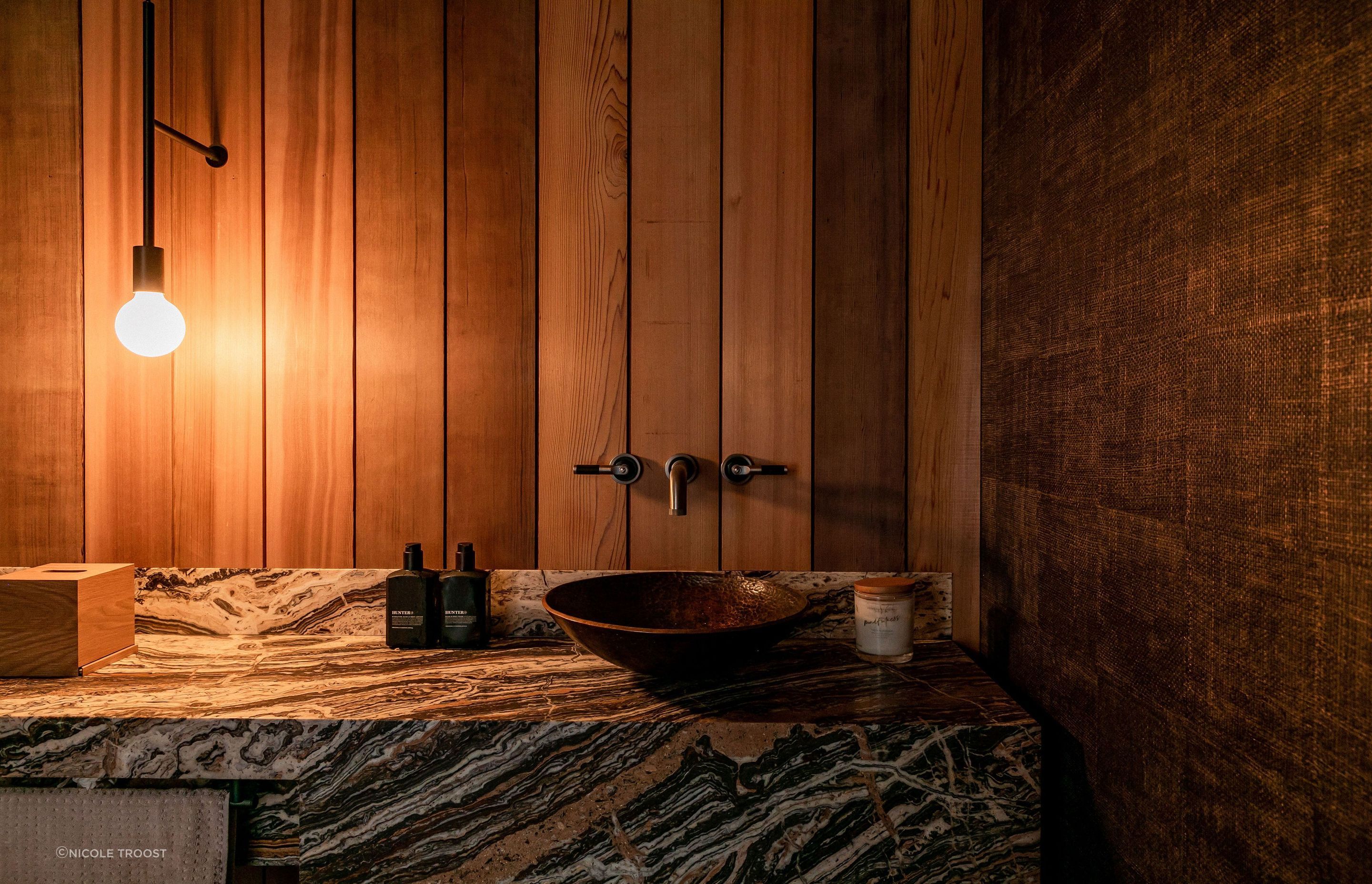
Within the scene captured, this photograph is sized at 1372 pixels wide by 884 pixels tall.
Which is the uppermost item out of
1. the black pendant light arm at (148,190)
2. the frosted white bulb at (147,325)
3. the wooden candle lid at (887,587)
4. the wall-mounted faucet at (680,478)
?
the black pendant light arm at (148,190)

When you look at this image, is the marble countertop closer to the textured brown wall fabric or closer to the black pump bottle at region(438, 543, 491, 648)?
the black pump bottle at region(438, 543, 491, 648)

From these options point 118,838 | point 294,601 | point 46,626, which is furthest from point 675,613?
point 46,626

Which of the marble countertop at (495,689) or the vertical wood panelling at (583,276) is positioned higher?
the vertical wood panelling at (583,276)

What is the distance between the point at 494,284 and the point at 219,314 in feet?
1.78

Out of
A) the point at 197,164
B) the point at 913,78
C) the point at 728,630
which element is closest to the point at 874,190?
the point at 913,78

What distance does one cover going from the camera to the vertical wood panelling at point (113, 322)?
59.4 inches

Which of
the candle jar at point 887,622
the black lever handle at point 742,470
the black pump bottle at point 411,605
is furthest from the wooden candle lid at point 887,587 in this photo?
the black pump bottle at point 411,605

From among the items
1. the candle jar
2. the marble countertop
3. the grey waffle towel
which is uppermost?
the candle jar

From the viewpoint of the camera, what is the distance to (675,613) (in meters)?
1.42

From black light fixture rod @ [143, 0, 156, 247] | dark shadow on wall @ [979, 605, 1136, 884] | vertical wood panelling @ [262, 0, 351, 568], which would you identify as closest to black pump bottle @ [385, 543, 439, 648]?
vertical wood panelling @ [262, 0, 351, 568]

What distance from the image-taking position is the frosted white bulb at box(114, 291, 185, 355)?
52.7 inches

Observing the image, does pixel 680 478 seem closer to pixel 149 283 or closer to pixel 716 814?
pixel 716 814

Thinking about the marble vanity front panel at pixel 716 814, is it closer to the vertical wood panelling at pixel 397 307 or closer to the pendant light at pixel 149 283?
the vertical wood panelling at pixel 397 307

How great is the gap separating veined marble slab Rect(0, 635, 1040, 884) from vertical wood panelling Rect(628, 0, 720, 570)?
0.47 metres
